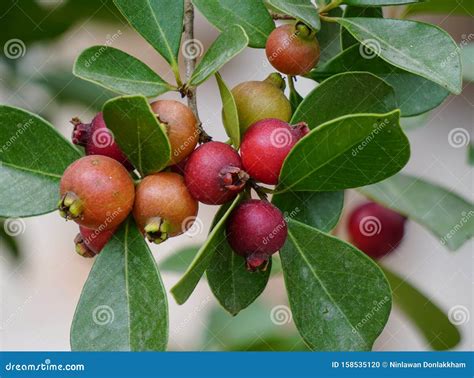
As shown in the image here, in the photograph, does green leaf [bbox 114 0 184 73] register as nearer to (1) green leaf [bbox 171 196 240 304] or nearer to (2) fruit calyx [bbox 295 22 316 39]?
(2) fruit calyx [bbox 295 22 316 39]

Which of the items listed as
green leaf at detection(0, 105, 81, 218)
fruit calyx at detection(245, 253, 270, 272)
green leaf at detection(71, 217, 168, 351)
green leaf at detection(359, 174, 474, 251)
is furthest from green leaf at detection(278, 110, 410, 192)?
green leaf at detection(359, 174, 474, 251)

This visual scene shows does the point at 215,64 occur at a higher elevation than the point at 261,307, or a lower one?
higher

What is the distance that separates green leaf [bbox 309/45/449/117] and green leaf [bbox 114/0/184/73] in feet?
0.83

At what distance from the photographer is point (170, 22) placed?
117 centimetres

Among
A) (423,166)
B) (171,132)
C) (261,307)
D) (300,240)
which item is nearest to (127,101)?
(171,132)

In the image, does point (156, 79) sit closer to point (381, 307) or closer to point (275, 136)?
point (275, 136)

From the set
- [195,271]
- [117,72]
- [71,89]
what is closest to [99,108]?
[71,89]

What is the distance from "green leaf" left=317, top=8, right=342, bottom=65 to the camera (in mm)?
1330

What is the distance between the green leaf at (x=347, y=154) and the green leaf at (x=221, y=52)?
0.49 ft

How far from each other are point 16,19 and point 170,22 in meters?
0.65

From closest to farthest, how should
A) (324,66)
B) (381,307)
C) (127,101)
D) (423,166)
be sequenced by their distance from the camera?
(127,101) < (381,307) < (324,66) < (423,166)

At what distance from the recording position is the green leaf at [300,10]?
3.37ft

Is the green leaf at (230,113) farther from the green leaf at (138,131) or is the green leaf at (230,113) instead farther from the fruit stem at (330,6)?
the fruit stem at (330,6)

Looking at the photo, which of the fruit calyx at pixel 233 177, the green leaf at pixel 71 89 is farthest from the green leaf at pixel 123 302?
the green leaf at pixel 71 89
